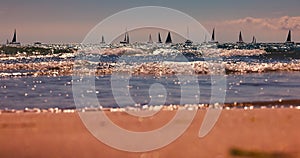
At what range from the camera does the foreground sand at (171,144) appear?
361 inches

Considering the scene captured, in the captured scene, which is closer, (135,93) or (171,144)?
(171,144)

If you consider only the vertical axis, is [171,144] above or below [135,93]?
below

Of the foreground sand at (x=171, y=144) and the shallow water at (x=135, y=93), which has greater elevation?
the shallow water at (x=135, y=93)

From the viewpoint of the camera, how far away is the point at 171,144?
32.1 feet

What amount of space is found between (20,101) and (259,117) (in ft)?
30.0

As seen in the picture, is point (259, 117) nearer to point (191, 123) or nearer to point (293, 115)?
point (293, 115)

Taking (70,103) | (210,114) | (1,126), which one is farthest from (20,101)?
(210,114)

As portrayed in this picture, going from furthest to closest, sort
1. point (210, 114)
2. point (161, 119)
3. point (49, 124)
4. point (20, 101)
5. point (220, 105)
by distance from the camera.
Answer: point (20, 101)
point (220, 105)
point (210, 114)
point (161, 119)
point (49, 124)

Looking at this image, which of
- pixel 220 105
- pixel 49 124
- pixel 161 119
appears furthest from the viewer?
pixel 220 105

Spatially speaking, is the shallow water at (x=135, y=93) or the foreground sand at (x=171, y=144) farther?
the shallow water at (x=135, y=93)

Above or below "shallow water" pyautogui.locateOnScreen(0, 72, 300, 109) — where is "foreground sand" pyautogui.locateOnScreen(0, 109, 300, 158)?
below

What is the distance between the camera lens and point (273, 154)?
29.8ft

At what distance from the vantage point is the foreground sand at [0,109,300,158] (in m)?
9.18

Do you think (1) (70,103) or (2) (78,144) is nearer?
(2) (78,144)
